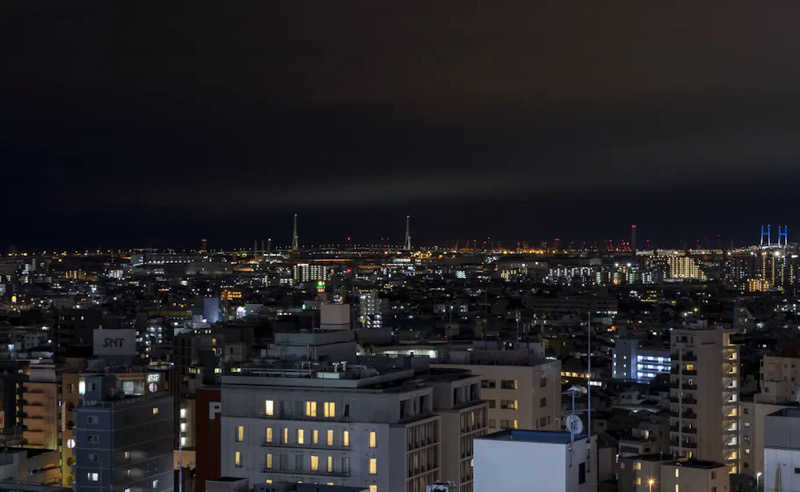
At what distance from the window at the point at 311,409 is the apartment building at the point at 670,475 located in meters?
8.11

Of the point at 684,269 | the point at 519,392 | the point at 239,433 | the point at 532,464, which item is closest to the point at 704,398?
the point at 519,392

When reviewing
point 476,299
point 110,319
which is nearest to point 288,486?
point 110,319

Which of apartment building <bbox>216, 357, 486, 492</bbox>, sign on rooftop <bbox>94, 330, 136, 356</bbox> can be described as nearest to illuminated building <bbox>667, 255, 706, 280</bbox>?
sign on rooftop <bbox>94, 330, 136, 356</bbox>

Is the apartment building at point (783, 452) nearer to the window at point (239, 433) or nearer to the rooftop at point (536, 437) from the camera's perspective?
the rooftop at point (536, 437)

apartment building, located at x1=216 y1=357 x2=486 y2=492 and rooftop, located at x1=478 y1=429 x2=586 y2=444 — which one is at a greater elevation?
rooftop, located at x1=478 y1=429 x2=586 y2=444

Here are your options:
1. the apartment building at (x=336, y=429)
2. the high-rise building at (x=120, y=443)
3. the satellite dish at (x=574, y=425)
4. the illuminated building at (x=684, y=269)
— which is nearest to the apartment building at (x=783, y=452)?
the satellite dish at (x=574, y=425)

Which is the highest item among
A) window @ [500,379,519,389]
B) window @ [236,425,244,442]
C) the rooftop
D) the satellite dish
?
the satellite dish

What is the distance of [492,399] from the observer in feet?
71.3

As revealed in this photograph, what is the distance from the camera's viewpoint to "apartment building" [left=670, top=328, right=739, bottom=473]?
1078 inches

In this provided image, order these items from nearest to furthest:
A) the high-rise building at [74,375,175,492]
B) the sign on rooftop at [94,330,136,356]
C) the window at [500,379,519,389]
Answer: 1. the high-rise building at [74,375,175,492]
2. the window at [500,379,519,389]
3. the sign on rooftop at [94,330,136,356]

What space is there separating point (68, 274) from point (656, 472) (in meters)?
144

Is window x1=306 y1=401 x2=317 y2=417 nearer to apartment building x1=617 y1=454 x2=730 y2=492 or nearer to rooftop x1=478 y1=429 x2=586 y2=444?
rooftop x1=478 y1=429 x2=586 y2=444

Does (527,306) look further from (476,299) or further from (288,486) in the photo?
(288,486)

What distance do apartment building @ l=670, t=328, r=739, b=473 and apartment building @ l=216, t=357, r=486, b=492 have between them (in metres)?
10.3
